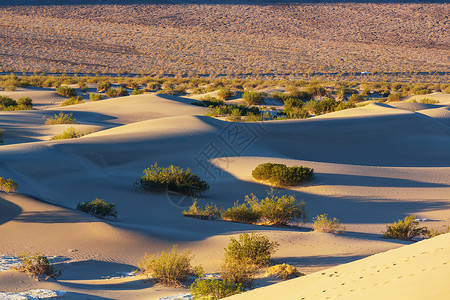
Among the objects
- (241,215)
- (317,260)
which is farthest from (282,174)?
(317,260)

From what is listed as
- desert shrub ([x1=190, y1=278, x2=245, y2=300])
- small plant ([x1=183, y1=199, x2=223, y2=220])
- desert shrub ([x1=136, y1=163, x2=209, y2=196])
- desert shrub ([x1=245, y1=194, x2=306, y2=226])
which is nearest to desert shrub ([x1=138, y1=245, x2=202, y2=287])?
desert shrub ([x1=190, y1=278, x2=245, y2=300])

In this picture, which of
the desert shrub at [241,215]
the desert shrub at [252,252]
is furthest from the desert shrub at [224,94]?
the desert shrub at [252,252]

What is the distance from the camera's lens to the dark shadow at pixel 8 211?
29.6 ft

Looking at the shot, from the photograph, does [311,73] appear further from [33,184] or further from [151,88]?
[33,184]

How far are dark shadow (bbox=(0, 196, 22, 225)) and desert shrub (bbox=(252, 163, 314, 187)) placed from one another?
5.88 metres

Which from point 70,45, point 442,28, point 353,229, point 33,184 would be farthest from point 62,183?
point 442,28

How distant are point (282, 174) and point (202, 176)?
2.22 meters

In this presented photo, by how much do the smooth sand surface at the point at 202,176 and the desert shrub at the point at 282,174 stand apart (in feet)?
0.86

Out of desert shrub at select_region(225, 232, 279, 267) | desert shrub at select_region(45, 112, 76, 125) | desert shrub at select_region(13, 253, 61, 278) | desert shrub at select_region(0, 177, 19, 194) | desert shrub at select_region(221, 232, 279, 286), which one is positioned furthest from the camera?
desert shrub at select_region(45, 112, 76, 125)

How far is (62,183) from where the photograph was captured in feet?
40.8

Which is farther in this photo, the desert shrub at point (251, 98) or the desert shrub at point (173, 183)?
the desert shrub at point (251, 98)

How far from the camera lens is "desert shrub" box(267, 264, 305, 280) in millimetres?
7234

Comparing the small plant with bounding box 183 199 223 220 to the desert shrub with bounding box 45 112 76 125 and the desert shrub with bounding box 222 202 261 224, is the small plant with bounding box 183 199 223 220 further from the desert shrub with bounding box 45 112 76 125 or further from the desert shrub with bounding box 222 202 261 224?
the desert shrub with bounding box 45 112 76 125

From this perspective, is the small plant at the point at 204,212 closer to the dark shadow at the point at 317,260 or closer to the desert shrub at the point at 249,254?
the desert shrub at the point at 249,254
